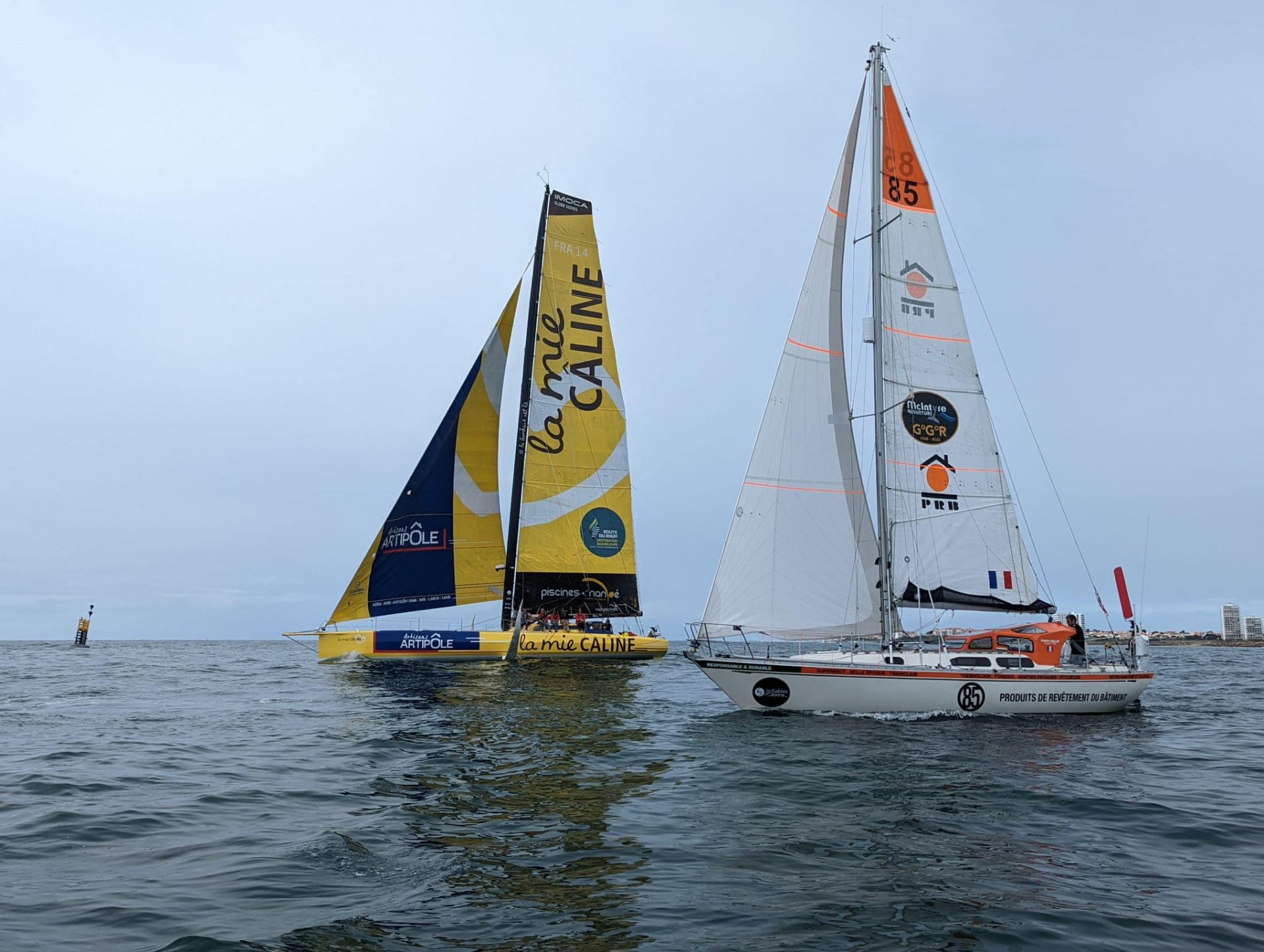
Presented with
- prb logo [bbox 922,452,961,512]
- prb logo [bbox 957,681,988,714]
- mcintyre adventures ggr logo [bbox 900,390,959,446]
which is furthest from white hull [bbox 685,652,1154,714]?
mcintyre adventures ggr logo [bbox 900,390,959,446]

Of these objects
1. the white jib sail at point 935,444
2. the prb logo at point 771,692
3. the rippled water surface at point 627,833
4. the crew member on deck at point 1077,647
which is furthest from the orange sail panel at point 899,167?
the rippled water surface at point 627,833

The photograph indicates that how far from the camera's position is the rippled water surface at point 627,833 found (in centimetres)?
623

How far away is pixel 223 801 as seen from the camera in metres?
→ 10.3

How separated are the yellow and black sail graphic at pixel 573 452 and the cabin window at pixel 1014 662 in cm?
1938

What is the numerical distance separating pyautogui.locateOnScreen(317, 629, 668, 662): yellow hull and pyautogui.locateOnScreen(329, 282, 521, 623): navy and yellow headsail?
1.47 m

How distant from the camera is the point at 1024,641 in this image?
18.6 meters

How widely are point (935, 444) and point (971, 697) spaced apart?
597cm

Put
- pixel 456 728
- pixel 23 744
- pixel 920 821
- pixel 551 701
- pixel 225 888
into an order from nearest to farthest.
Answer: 1. pixel 225 888
2. pixel 920 821
3. pixel 23 744
4. pixel 456 728
5. pixel 551 701

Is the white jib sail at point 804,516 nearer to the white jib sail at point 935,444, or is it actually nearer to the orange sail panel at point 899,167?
the white jib sail at point 935,444

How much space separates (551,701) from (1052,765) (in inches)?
441

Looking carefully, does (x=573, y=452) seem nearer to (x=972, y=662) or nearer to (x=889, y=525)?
(x=889, y=525)

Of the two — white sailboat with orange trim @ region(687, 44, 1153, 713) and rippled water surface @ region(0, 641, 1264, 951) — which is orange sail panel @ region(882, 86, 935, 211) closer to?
white sailboat with orange trim @ region(687, 44, 1153, 713)

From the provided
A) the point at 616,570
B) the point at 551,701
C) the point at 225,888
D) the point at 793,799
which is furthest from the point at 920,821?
the point at 616,570

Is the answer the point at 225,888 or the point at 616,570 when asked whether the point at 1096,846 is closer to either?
the point at 225,888
